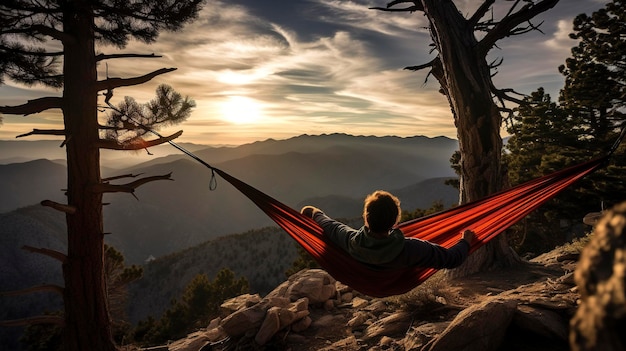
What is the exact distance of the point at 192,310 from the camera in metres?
13.4

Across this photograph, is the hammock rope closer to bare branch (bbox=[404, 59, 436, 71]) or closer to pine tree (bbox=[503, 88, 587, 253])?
bare branch (bbox=[404, 59, 436, 71])

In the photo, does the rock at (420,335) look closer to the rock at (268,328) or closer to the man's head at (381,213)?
the man's head at (381,213)

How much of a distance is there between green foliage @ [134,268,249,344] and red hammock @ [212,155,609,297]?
1052 cm

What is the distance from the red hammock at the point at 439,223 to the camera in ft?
8.47

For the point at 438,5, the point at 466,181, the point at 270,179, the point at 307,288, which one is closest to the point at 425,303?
the point at 307,288

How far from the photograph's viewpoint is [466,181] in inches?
194

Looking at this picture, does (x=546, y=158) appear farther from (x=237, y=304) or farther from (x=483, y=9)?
(x=237, y=304)

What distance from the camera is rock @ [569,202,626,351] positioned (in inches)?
19.4

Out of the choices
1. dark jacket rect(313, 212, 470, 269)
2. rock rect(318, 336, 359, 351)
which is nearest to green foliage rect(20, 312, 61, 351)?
rock rect(318, 336, 359, 351)

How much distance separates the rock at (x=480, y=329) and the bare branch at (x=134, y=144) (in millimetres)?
3040

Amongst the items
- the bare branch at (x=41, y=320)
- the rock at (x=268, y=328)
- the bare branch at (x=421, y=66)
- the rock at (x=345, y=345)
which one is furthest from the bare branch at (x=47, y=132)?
the bare branch at (x=421, y=66)

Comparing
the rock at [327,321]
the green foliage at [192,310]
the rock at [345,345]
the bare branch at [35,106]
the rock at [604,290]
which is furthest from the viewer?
the green foliage at [192,310]

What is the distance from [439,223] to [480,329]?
950 millimetres

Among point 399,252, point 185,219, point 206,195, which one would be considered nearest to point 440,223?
point 399,252
